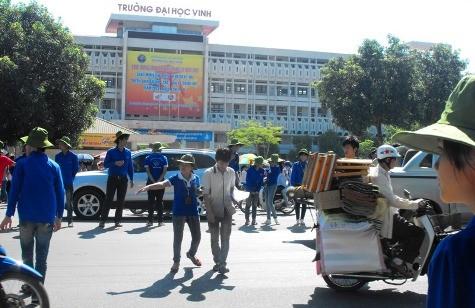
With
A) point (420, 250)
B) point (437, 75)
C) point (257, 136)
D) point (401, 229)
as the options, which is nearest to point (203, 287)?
point (401, 229)

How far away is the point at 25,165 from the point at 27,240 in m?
0.82

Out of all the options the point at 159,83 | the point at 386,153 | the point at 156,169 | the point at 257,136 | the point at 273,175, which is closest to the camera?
the point at 386,153

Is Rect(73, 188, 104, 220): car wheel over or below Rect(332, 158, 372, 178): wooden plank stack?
below

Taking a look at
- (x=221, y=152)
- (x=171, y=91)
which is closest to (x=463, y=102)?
(x=221, y=152)

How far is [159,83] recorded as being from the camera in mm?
71625

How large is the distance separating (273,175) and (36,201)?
946 centimetres

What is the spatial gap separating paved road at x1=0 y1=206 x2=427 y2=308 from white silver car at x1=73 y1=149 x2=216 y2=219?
9.58 feet

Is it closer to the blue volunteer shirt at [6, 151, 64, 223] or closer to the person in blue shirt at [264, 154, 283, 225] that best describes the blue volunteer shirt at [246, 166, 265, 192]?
the person in blue shirt at [264, 154, 283, 225]

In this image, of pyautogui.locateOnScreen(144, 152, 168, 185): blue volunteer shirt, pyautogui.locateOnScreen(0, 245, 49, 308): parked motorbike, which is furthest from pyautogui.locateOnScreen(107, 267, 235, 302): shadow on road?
pyautogui.locateOnScreen(144, 152, 168, 185): blue volunteer shirt

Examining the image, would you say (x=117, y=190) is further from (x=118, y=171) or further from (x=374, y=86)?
(x=374, y=86)

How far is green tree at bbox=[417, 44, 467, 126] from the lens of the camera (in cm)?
4375

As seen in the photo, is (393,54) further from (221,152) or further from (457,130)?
(457,130)

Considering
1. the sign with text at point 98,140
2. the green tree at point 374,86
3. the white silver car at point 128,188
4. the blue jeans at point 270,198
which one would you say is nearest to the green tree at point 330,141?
the green tree at point 374,86

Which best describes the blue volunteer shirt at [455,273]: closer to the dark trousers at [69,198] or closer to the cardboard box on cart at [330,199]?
the cardboard box on cart at [330,199]
